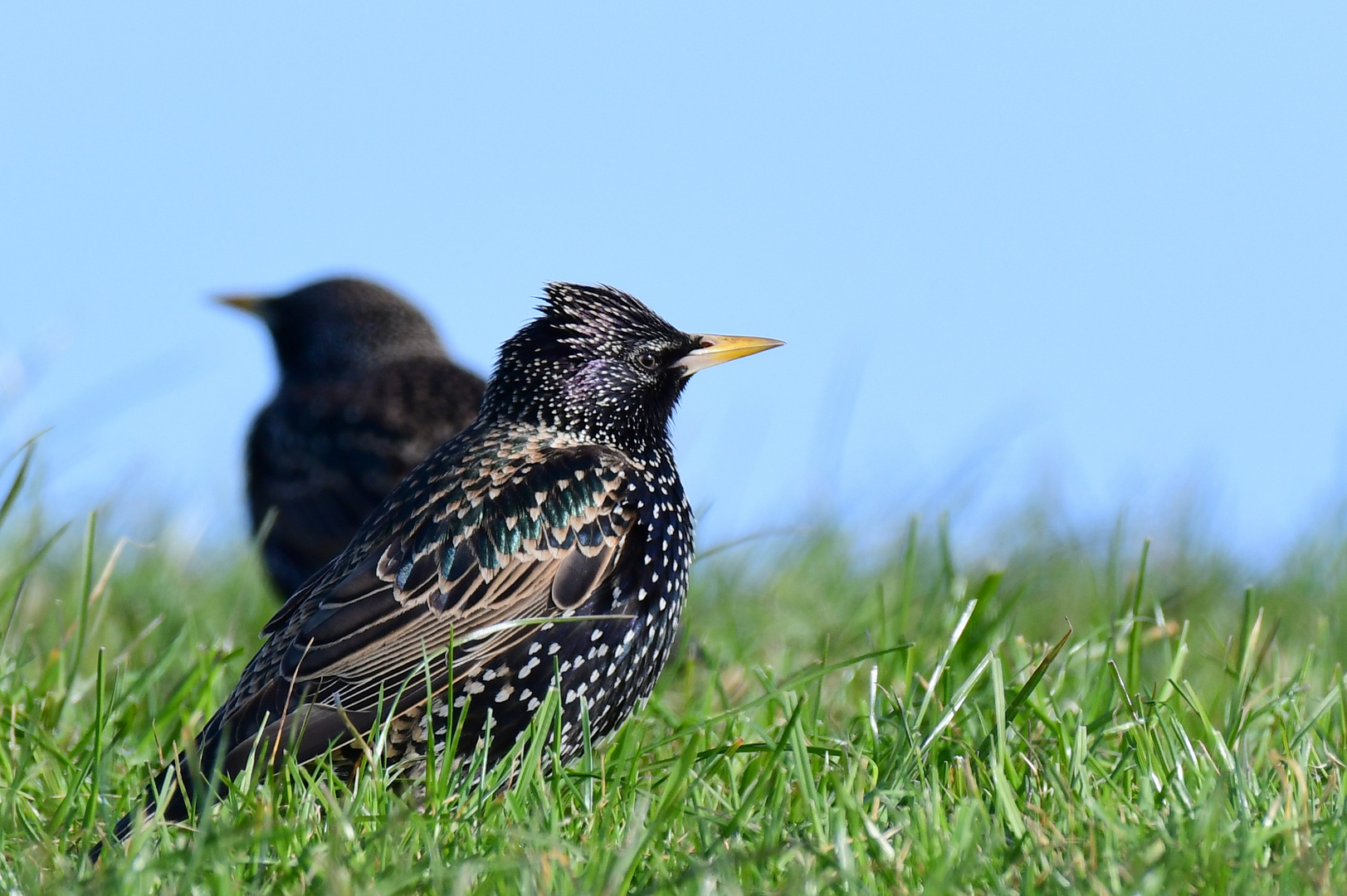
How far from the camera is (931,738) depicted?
3172 millimetres

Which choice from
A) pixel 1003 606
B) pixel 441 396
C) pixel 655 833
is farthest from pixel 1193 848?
pixel 441 396

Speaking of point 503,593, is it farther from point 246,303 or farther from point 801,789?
point 246,303

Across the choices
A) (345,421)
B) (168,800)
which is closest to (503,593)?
(168,800)

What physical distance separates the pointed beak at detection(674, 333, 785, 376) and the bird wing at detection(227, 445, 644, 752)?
501 millimetres

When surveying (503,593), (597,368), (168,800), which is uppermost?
(597,368)

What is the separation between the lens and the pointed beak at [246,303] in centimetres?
834

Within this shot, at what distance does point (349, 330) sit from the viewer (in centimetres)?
780

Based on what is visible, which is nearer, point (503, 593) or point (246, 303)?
point (503, 593)

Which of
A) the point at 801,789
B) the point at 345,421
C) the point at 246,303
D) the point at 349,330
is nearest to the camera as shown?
the point at 801,789

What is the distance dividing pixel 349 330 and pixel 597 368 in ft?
12.5

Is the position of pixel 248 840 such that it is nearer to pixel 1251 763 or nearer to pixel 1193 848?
pixel 1193 848

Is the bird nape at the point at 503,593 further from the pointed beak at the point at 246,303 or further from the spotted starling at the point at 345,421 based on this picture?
the pointed beak at the point at 246,303

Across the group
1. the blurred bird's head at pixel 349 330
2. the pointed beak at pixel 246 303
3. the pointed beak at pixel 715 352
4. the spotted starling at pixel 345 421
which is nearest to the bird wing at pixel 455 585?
the pointed beak at pixel 715 352

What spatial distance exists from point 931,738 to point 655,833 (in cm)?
67
